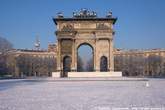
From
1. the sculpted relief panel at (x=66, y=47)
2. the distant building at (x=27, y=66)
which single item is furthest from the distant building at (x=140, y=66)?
the sculpted relief panel at (x=66, y=47)

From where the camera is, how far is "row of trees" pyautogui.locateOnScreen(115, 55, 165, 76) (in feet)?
408

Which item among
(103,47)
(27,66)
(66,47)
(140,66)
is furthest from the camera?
(140,66)

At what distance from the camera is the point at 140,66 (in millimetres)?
133000

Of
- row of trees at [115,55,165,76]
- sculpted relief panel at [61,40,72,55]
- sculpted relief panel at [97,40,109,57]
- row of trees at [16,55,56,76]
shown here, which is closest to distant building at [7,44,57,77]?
row of trees at [16,55,56,76]

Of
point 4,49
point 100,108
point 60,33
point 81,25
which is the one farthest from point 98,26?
point 100,108

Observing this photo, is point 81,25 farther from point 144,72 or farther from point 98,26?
point 144,72

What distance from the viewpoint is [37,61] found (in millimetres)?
129625

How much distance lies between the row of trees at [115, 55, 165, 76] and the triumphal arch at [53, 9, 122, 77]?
57.2 m

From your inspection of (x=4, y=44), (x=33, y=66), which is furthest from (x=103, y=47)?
(x=33, y=66)

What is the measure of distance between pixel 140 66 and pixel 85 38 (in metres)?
Answer: 70.3

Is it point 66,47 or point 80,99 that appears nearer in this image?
point 80,99

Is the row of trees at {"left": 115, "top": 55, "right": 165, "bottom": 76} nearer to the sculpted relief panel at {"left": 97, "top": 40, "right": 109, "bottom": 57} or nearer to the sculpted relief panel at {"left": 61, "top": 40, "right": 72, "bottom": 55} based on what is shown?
the sculpted relief panel at {"left": 97, "top": 40, "right": 109, "bottom": 57}

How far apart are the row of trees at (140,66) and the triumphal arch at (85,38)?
57.2 m

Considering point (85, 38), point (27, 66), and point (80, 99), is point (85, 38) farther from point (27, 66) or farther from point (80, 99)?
point (27, 66)
